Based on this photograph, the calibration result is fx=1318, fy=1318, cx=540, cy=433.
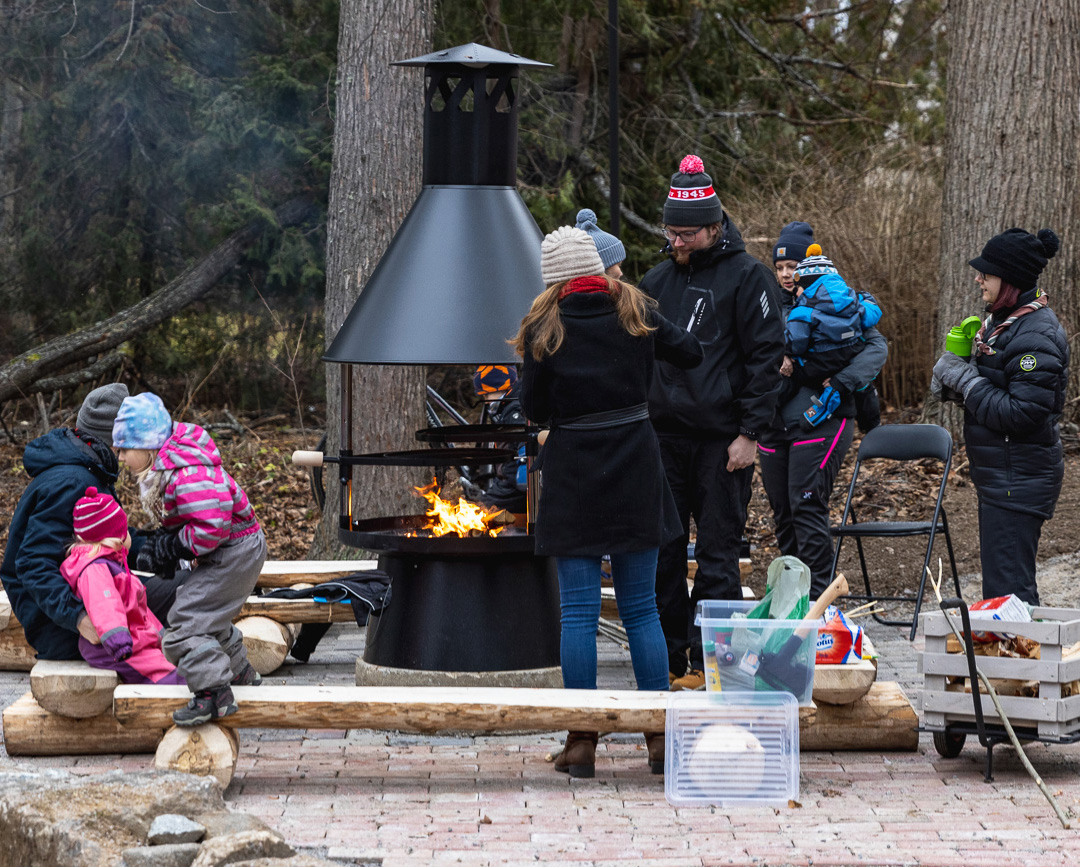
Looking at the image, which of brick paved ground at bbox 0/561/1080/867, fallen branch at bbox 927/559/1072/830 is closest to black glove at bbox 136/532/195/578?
brick paved ground at bbox 0/561/1080/867

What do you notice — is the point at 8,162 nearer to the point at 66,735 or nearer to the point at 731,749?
the point at 66,735

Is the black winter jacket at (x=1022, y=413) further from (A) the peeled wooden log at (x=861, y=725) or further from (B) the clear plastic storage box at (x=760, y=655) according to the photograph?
(B) the clear plastic storage box at (x=760, y=655)

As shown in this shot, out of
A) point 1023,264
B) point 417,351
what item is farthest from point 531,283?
point 1023,264

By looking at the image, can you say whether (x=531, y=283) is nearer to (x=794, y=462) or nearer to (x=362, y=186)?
(x=794, y=462)

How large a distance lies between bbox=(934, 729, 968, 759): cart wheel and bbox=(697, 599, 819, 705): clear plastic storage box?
527 millimetres

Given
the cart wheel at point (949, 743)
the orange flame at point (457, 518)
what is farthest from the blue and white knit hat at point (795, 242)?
the cart wheel at point (949, 743)

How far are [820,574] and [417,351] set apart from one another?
2.48m

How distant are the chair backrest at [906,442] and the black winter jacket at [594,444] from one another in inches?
117

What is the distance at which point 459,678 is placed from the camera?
521 cm

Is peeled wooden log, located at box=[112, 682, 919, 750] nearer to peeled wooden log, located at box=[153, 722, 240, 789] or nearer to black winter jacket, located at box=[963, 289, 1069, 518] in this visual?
peeled wooden log, located at box=[153, 722, 240, 789]

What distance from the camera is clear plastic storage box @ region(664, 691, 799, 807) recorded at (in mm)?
4168

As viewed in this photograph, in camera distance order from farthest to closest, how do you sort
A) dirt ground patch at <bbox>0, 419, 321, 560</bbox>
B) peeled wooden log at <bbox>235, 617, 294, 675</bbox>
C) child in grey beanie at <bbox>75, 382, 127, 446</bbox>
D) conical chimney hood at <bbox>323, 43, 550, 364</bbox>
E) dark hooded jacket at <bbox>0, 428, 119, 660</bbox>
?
dirt ground patch at <bbox>0, 419, 321, 560</bbox>, peeled wooden log at <bbox>235, 617, 294, 675</bbox>, conical chimney hood at <bbox>323, 43, 550, 364</bbox>, child in grey beanie at <bbox>75, 382, 127, 446</bbox>, dark hooded jacket at <bbox>0, 428, 119, 660</bbox>

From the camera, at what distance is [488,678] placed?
17.1 feet

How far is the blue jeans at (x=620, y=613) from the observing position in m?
4.54
